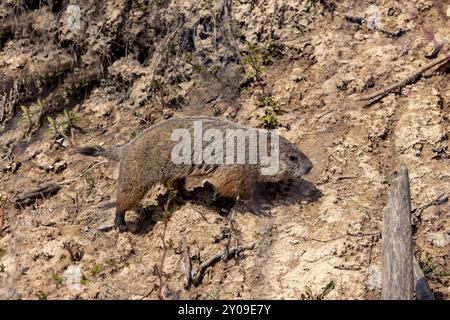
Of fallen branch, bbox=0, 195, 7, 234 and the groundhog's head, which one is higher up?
the groundhog's head

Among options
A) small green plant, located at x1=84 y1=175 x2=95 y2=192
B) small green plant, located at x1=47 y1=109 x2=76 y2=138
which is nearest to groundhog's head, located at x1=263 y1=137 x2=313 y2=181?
small green plant, located at x1=84 y1=175 x2=95 y2=192

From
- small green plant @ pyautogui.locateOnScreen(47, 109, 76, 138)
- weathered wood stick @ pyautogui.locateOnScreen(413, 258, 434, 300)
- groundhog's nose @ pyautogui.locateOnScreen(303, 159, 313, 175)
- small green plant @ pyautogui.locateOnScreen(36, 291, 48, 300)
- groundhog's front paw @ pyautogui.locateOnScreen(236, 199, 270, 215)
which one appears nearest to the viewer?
weathered wood stick @ pyautogui.locateOnScreen(413, 258, 434, 300)

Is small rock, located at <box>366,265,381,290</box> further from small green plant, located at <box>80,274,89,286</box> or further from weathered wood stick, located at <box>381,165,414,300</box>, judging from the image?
small green plant, located at <box>80,274,89,286</box>

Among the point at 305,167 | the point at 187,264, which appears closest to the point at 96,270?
the point at 187,264

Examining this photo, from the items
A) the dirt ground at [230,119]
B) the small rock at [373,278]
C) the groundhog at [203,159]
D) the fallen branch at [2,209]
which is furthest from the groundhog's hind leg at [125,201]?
the small rock at [373,278]

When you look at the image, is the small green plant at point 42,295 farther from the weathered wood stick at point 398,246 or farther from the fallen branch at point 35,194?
the weathered wood stick at point 398,246

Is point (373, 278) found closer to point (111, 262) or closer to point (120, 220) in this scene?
point (111, 262)
